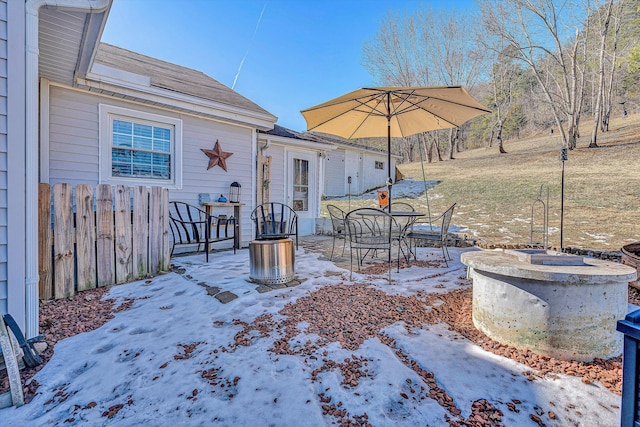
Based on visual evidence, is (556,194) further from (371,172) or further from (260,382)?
(260,382)

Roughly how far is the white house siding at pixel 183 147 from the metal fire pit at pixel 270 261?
256 cm

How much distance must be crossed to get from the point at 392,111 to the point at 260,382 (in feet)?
14.7

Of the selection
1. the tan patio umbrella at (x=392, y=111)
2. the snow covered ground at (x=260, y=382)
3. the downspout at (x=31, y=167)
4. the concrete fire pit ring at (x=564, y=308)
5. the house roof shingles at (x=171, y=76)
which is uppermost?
the house roof shingles at (x=171, y=76)

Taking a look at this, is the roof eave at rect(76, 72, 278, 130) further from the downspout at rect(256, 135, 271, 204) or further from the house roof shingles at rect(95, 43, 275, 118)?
the downspout at rect(256, 135, 271, 204)

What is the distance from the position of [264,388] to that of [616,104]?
103 feet

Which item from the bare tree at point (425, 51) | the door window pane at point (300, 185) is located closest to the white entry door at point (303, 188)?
the door window pane at point (300, 185)

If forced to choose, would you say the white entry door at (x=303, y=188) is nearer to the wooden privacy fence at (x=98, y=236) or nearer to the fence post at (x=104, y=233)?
the wooden privacy fence at (x=98, y=236)

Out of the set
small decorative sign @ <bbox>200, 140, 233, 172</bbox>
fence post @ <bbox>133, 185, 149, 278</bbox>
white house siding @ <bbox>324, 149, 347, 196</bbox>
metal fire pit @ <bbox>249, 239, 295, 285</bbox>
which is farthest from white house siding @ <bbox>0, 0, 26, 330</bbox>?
white house siding @ <bbox>324, 149, 347, 196</bbox>

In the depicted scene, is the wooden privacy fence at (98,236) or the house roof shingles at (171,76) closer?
the wooden privacy fence at (98,236)

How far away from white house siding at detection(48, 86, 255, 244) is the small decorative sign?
0.23 feet

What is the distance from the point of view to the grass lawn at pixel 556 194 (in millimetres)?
6047

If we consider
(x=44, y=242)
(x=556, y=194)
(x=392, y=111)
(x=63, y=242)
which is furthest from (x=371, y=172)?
(x=44, y=242)

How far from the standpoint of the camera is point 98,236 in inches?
127

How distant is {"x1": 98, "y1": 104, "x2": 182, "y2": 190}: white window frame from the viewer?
4.40 m
